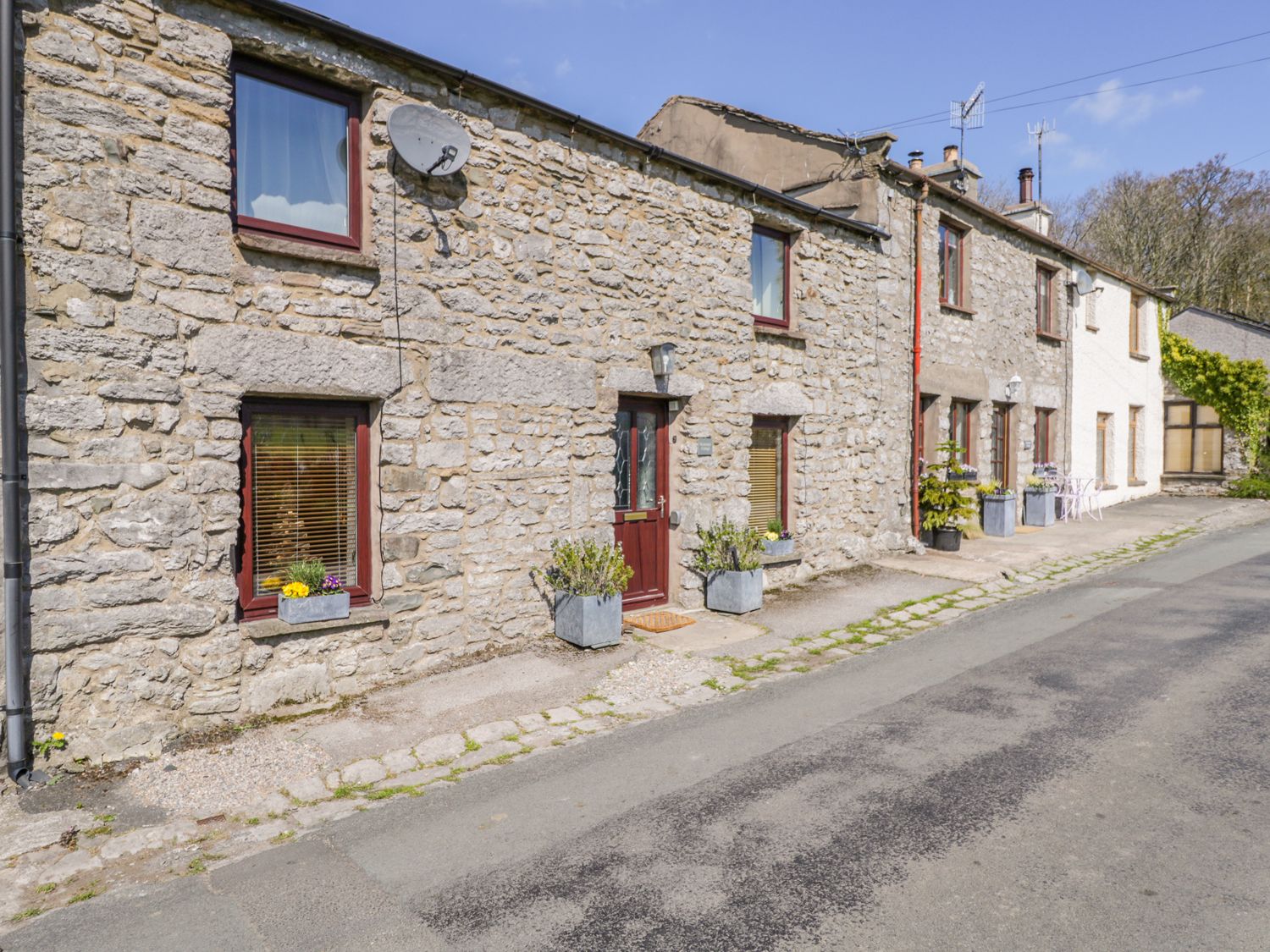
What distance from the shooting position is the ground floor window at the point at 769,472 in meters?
9.61

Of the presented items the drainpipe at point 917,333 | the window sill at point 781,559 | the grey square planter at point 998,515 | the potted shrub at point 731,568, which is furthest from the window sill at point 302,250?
the grey square planter at point 998,515

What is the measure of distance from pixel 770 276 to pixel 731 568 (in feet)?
12.1

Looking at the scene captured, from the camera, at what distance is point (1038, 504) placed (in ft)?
48.2

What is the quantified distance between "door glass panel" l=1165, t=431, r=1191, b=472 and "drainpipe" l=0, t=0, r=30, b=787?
77.8ft

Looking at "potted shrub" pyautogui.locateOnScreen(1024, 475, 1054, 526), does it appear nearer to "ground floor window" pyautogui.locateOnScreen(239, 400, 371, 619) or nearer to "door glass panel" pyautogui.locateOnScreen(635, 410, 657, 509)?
"door glass panel" pyautogui.locateOnScreen(635, 410, 657, 509)

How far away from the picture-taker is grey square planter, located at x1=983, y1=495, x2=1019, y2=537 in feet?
44.0

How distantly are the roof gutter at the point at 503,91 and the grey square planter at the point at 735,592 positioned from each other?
427 centimetres

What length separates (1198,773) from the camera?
4.29 m

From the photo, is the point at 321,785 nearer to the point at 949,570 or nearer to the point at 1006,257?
the point at 949,570

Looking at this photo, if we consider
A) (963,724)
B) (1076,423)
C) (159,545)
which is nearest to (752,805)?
(963,724)

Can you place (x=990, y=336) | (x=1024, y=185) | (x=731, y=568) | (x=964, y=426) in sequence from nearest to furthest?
1. (x=731, y=568)
2. (x=964, y=426)
3. (x=990, y=336)
4. (x=1024, y=185)

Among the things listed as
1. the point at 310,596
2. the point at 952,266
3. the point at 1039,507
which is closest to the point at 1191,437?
the point at 1039,507

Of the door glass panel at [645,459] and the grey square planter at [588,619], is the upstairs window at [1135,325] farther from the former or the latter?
the grey square planter at [588,619]

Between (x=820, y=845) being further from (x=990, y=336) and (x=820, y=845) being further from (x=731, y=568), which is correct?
(x=990, y=336)
